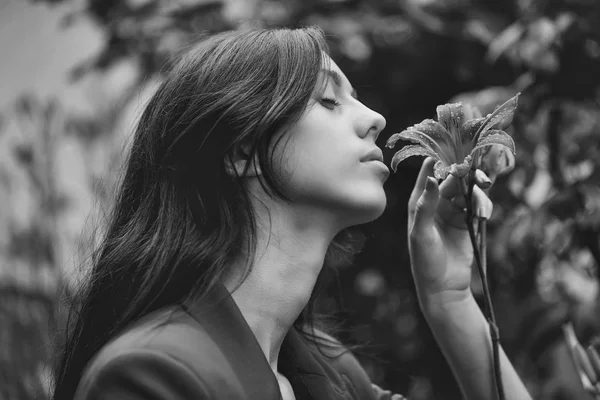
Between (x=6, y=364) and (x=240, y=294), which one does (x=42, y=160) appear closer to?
(x=6, y=364)

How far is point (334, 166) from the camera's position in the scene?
57.4 inches

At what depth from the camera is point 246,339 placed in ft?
4.50

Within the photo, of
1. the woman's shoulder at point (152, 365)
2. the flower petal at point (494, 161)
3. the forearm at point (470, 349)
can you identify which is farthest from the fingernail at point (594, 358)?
the woman's shoulder at point (152, 365)

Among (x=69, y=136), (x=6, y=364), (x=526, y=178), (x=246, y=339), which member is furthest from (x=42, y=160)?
(x=246, y=339)

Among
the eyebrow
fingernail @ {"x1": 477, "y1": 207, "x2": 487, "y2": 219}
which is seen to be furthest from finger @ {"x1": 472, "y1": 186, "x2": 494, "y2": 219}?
the eyebrow

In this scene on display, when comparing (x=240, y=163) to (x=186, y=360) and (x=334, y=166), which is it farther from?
(x=186, y=360)

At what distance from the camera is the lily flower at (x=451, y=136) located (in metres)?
1.39

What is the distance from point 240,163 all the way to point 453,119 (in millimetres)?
375

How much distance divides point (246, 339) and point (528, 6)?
132 cm

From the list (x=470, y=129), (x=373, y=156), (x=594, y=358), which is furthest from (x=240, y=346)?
(x=594, y=358)

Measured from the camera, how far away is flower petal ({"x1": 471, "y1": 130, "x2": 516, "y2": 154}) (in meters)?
1.36

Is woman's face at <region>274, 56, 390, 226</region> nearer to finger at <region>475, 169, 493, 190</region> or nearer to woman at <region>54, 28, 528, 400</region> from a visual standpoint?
woman at <region>54, 28, 528, 400</region>

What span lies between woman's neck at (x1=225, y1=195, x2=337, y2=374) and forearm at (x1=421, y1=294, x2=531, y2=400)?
1.04ft

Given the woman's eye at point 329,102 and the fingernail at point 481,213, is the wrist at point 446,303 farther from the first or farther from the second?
the woman's eye at point 329,102
